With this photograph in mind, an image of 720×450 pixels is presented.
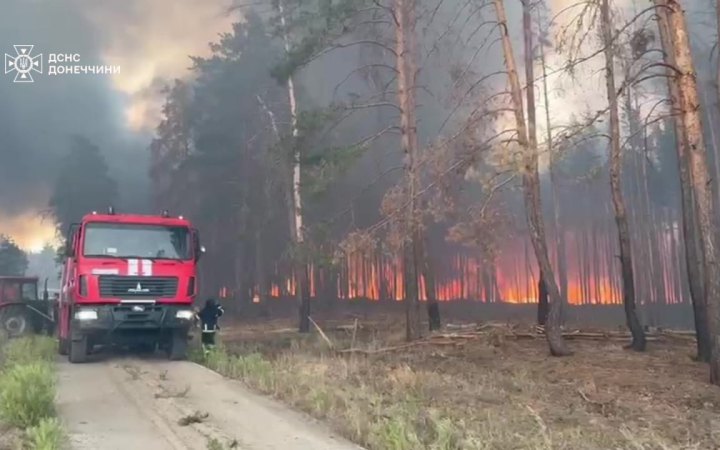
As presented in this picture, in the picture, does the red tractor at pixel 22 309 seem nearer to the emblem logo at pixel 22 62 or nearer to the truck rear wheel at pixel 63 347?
the truck rear wheel at pixel 63 347

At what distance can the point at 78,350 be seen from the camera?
42.7 feet

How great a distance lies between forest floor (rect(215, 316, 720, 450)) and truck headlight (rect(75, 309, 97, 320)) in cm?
238

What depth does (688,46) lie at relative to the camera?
9.56m

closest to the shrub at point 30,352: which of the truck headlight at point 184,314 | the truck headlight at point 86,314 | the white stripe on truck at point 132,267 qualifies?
the truck headlight at point 86,314

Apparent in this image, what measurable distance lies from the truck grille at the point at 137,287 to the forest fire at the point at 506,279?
23.8m

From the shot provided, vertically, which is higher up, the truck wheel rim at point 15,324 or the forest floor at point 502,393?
the truck wheel rim at point 15,324

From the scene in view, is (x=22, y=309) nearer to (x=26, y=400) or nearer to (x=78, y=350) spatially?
(x=78, y=350)

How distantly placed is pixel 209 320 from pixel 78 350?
2.63m

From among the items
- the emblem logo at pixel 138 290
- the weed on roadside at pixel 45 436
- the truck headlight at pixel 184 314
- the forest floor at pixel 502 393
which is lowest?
the forest floor at pixel 502 393

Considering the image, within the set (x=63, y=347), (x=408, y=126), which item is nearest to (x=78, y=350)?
(x=63, y=347)

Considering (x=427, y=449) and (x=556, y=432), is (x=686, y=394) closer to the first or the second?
(x=556, y=432)

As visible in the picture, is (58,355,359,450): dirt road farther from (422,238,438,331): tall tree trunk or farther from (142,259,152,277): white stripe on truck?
(422,238,438,331): tall tree trunk

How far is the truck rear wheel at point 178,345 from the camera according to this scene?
13559 mm

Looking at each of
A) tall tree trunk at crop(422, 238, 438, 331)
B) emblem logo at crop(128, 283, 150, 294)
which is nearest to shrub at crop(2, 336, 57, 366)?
emblem logo at crop(128, 283, 150, 294)
